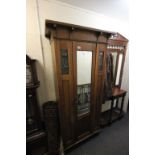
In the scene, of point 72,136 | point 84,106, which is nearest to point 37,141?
point 72,136

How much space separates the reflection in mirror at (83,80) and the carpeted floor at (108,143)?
2.25 ft

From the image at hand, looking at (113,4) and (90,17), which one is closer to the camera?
(113,4)

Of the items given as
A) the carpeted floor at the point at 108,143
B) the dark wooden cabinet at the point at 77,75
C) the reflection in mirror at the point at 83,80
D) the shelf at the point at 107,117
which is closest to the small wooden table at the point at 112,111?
the shelf at the point at 107,117

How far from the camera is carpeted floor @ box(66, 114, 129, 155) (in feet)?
6.06

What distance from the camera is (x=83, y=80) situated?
177 centimetres

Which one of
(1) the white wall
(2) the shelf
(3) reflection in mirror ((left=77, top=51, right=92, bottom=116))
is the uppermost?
(1) the white wall

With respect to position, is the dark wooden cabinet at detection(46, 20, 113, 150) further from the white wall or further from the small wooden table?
the small wooden table

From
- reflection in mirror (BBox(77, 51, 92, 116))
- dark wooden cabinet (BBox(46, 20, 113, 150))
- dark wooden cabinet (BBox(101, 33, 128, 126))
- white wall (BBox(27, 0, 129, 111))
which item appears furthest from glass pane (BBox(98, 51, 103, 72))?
white wall (BBox(27, 0, 129, 111))

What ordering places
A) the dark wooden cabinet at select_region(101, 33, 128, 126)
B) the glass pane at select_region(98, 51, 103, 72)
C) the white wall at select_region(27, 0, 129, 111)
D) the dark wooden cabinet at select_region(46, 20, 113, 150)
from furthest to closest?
1. the dark wooden cabinet at select_region(101, 33, 128, 126)
2. the glass pane at select_region(98, 51, 103, 72)
3. the white wall at select_region(27, 0, 129, 111)
4. the dark wooden cabinet at select_region(46, 20, 113, 150)

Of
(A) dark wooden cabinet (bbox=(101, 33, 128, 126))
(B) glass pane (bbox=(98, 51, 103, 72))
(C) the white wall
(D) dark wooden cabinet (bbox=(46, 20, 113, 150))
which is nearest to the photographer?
(D) dark wooden cabinet (bbox=(46, 20, 113, 150))

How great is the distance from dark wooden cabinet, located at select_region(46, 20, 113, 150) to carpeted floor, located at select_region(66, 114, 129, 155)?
161 mm
